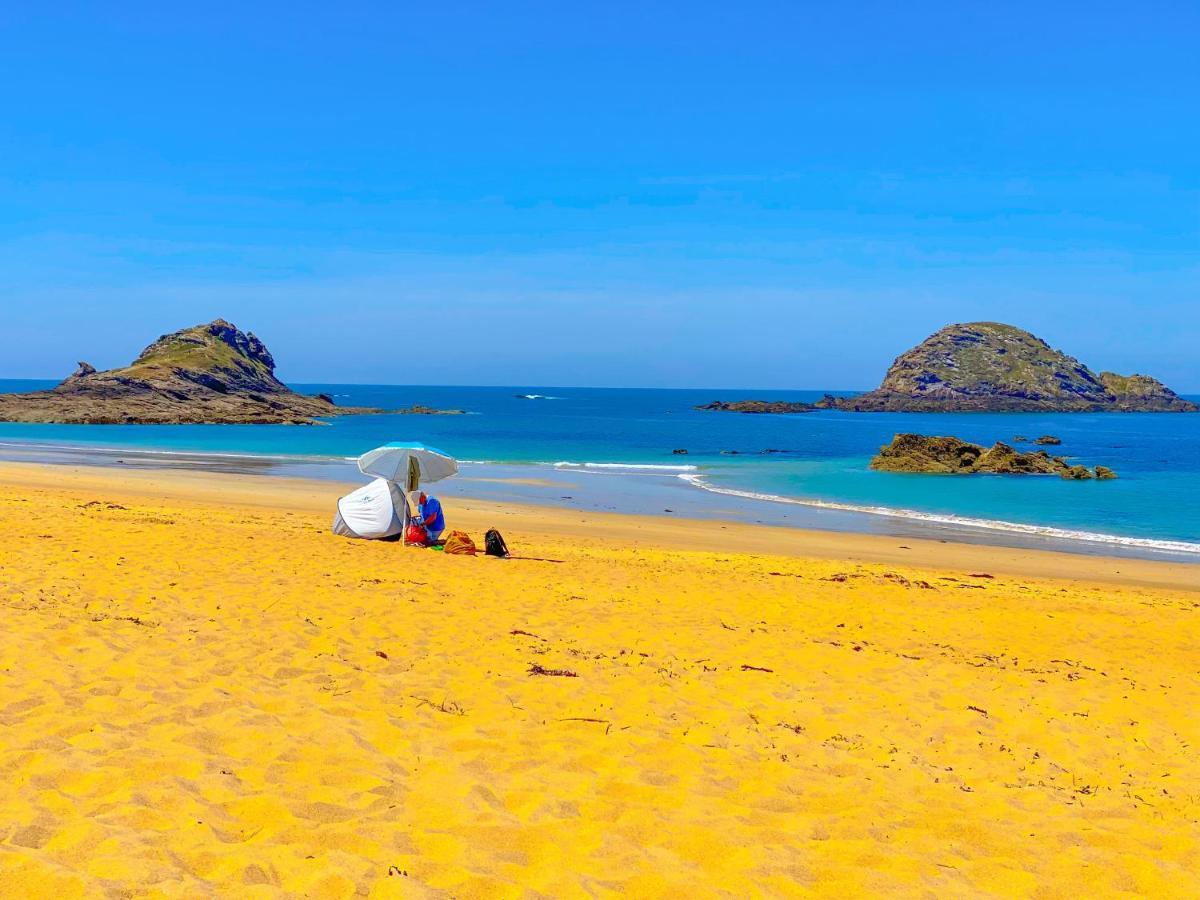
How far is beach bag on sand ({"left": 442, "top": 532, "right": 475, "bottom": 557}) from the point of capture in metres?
16.8

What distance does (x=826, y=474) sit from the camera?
4684 centimetres

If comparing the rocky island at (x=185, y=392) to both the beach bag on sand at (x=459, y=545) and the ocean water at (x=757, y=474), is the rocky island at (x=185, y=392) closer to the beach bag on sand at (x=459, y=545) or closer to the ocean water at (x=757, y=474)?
the ocean water at (x=757, y=474)

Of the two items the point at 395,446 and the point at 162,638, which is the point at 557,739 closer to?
the point at 162,638

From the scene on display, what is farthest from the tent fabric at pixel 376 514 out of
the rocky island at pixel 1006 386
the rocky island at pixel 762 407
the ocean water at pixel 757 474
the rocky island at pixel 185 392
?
the rocky island at pixel 1006 386

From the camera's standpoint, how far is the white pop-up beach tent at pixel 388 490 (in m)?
17.8

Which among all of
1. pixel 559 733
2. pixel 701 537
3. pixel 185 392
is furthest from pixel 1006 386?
pixel 559 733

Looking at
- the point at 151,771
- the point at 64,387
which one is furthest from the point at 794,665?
the point at 64,387

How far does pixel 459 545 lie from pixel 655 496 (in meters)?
19.1

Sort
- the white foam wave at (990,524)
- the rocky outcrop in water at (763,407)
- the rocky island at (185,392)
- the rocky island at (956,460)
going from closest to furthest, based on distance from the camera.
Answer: the white foam wave at (990,524) → the rocky island at (956,460) → the rocky island at (185,392) → the rocky outcrop in water at (763,407)

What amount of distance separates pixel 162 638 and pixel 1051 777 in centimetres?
853

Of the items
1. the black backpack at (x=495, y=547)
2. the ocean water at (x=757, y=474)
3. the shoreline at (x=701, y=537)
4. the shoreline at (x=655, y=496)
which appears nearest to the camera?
the black backpack at (x=495, y=547)

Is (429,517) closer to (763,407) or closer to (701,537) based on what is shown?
(701,537)

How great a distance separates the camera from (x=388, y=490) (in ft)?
58.8

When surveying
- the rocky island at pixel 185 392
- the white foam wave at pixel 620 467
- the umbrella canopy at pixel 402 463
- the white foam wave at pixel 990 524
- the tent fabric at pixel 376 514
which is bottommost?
the white foam wave at pixel 990 524
